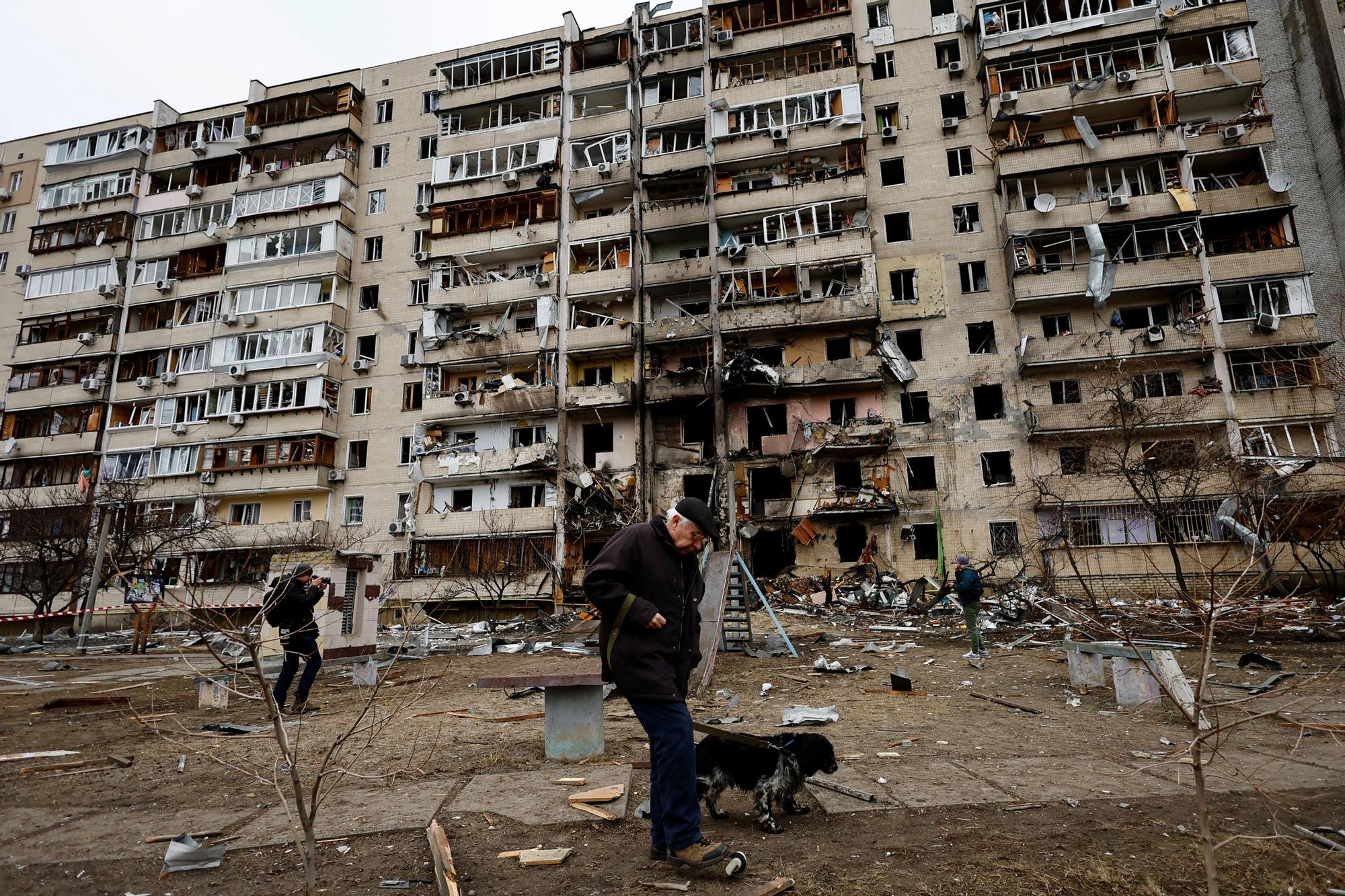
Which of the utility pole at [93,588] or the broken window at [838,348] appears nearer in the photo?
the utility pole at [93,588]

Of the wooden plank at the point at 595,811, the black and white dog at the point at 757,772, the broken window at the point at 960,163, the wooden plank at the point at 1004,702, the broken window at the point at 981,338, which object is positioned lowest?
the wooden plank at the point at 1004,702

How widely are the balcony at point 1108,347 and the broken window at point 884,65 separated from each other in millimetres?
13532

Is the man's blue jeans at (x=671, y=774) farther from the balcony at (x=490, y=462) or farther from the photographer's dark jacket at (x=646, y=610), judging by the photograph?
the balcony at (x=490, y=462)

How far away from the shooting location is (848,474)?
27.5m

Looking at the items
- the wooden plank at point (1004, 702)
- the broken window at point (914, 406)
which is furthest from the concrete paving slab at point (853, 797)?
the broken window at point (914, 406)

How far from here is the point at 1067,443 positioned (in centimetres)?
2580

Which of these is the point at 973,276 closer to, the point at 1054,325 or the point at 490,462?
the point at 1054,325

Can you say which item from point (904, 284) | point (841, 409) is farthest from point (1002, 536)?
point (904, 284)

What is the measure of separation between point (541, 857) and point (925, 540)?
2438cm

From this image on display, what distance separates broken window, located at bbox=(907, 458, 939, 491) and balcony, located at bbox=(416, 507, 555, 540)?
46.2 feet

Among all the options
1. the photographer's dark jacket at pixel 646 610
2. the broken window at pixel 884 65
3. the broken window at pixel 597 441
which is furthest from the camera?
the broken window at pixel 884 65

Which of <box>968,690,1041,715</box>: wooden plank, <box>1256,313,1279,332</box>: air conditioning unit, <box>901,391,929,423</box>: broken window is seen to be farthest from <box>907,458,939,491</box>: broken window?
<box>968,690,1041,715</box>: wooden plank

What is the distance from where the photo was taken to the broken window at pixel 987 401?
2689 cm

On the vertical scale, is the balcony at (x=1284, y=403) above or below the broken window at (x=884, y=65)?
below
